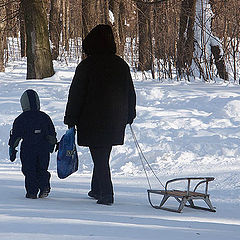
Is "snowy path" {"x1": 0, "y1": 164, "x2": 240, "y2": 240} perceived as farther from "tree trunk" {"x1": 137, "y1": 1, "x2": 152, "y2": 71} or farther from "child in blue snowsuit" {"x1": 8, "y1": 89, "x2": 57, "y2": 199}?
"tree trunk" {"x1": 137, "y1": 1, "x2": 152, "y2": 71}

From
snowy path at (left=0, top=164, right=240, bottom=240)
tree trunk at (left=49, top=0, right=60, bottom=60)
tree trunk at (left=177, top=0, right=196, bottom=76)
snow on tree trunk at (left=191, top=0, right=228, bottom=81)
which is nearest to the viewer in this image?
snowy path at (left=0, top=164, right=240, bottom=240)

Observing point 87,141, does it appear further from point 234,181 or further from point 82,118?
point 234,181

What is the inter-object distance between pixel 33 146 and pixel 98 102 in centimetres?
102

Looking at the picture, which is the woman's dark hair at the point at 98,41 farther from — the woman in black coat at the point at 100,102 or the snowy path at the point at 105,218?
Result: the snowy path at the point at 105,218

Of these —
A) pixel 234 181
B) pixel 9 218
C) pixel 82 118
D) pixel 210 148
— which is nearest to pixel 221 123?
pixel 210 148

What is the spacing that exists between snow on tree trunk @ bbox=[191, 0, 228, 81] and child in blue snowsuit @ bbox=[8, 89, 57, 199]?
1161cm

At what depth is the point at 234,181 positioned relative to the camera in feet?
27.3

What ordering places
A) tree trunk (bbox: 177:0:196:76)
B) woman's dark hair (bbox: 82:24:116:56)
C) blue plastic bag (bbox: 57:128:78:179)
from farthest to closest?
tree trunk (bbox: 177:0:196:76) → blue plastic bag (bbox: 57:128:78:179) → woman's dark hair (bbox: 82:24:116:56)

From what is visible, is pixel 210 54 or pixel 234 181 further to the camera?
pixel 210 54

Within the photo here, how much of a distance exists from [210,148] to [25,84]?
22.4ft

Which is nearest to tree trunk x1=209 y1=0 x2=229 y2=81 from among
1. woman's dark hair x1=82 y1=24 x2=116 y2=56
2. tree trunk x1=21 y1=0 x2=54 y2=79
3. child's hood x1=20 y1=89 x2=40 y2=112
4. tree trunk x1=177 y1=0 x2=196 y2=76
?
tree trunk x1=177 y1=0 x2=196 y2=76

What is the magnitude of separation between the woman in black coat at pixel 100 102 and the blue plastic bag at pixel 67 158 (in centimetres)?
25

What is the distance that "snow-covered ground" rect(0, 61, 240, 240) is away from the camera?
5.19 meters

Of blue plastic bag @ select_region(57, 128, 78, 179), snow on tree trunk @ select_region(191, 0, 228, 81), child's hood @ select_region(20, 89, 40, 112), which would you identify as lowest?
blue plastic bag @ select_region(57, 128, 78, 179)
